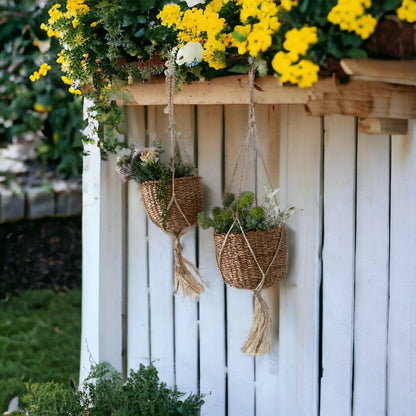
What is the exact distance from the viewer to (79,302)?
584cm

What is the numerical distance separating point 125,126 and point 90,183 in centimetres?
31

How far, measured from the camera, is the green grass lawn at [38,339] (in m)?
4.47

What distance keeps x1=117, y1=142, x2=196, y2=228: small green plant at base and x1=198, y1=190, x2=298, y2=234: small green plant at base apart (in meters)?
0.25

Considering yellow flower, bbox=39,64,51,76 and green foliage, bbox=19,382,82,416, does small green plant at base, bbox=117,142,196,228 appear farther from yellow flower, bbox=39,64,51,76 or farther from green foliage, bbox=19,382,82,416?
green foliage, bbox=19,382,82,416

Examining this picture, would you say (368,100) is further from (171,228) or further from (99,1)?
(99,1)

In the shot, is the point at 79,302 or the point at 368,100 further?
the point at 79,302

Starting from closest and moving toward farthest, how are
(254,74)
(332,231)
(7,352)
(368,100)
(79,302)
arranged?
(368,100) < (254,74) < (332,231) < (7,352) < (79,302)

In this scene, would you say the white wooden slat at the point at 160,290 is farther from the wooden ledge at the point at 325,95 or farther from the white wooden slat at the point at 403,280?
the white wooden slat at the point at 403,280

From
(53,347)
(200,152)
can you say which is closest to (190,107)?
(200,152)

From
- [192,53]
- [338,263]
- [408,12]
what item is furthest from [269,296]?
[408,12]

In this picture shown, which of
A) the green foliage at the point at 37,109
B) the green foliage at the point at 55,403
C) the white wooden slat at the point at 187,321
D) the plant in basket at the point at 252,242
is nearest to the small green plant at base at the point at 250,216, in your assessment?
the plant in basket at the point at 252,242

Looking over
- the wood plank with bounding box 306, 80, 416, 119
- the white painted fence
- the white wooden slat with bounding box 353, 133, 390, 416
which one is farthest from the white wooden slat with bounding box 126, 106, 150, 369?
the wood plank with bounding box 306, 80, 416, 119

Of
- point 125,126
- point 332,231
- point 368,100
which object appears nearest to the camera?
point 368,100

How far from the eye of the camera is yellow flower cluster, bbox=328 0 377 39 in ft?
5.71
